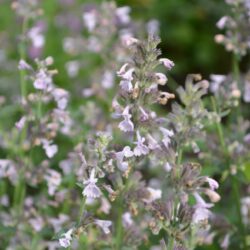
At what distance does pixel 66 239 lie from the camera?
2479 mm

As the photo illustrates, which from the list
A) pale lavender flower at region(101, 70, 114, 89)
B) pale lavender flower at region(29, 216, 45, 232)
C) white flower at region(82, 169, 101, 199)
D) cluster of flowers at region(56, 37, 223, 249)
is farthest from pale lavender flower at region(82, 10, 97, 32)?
white flower at region(82, 169, 101, 199)

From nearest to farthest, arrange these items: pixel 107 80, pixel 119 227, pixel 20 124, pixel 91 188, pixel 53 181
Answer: pixel 91 188 < pixel 119 227 < pixel 20 124 < pixel 53 181 < pixel 107 80

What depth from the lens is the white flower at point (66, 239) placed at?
246cm

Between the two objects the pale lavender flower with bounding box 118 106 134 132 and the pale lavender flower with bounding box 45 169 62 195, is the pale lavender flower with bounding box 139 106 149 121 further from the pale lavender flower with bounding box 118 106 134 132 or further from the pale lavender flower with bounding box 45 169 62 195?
the pale lavender flower with bounding box 45 169 62 195

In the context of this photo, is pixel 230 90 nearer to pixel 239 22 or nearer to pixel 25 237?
pixel 239 22

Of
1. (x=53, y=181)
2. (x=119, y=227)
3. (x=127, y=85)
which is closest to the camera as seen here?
(x=127, y=85)

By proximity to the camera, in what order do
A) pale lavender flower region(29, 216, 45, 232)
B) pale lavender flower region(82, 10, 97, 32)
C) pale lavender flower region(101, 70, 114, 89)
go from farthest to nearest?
pale lavender flower region(82, 10, 97, 32) → pale lavender flower region(101, 70, 114, 89) → pale lavender flower region(29, 216, 45, 232)

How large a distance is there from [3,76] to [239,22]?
10.8 feet

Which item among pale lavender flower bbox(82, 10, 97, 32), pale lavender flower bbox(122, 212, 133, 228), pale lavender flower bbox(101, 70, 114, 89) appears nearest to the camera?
pale lavender flower bbox(122, 212, 133, 228)

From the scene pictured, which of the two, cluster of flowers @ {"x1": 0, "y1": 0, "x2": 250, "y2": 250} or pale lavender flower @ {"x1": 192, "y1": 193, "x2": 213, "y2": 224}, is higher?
cluster of flowers @ {"x1": 0, "y1": 0, "x2": 250, "y2": 250}

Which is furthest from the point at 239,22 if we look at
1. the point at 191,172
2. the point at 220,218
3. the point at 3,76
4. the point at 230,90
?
the point at 3,76

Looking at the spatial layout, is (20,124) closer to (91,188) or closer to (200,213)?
(91,188)

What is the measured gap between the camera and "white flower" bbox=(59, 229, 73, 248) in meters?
2.46

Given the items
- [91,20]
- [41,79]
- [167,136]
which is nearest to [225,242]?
[167,136]
